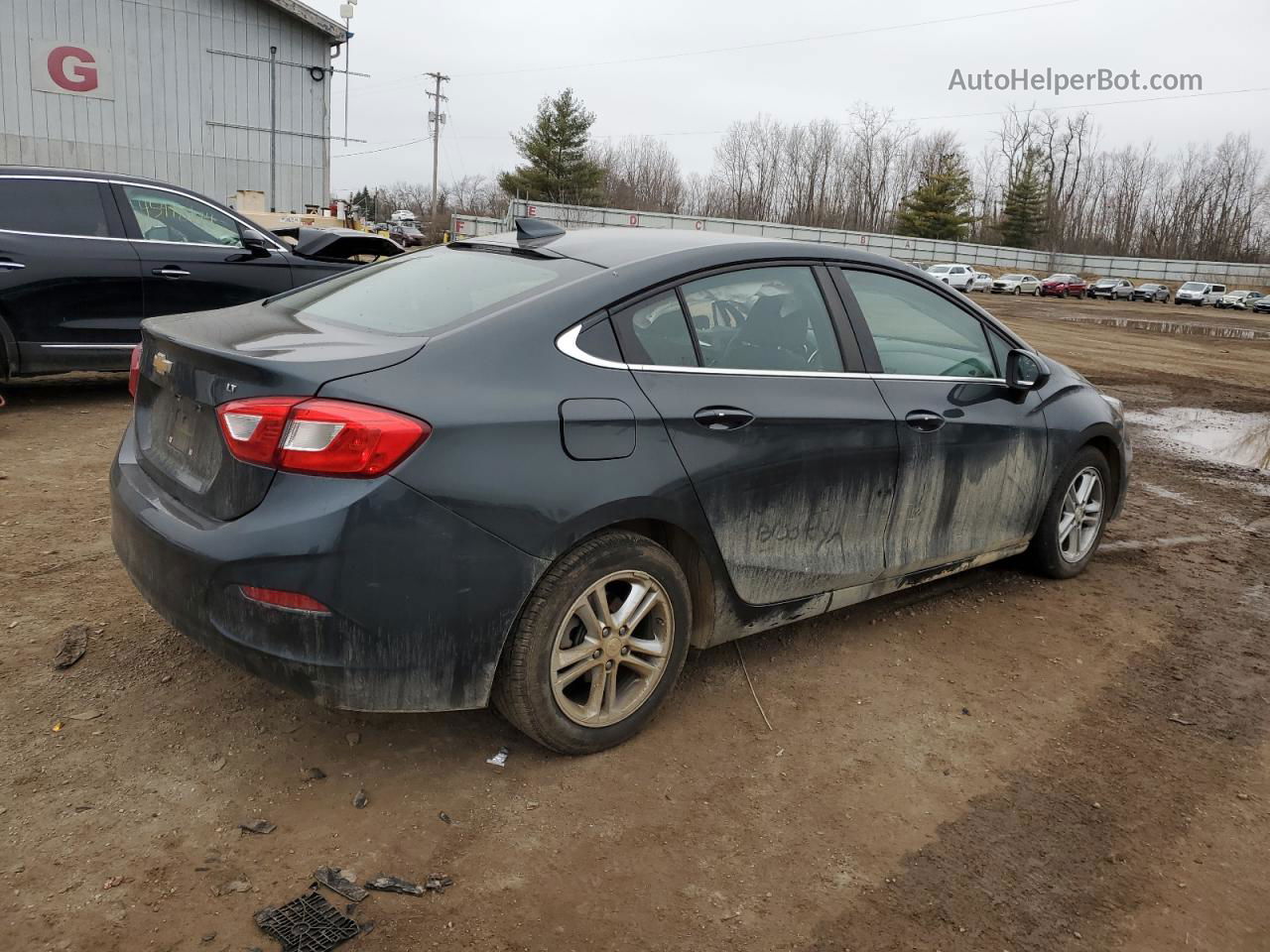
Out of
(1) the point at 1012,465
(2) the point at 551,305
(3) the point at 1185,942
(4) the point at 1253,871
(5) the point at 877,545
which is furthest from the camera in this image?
(1) the point at 1012,465

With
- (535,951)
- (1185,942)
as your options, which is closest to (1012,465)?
(1185,942)

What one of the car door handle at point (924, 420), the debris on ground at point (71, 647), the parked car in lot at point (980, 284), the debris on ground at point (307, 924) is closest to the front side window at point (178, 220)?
the debris on ground at point (71, 647)

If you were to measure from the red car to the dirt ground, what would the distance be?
57651mm

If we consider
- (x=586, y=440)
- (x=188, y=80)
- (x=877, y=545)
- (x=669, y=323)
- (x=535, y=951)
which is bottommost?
(x=535, y=951)

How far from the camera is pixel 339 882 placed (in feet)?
7.79

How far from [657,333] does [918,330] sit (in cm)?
144

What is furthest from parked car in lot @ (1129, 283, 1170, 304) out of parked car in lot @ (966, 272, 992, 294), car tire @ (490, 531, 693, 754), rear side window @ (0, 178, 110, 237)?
car tire @ (490, 531, 693, 754)

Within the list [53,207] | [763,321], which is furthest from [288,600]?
[53,207]

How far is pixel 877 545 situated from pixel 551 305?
5.25 ft

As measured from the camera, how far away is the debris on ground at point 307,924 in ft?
7.06

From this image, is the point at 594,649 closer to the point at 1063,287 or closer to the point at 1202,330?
the point at 1202,330

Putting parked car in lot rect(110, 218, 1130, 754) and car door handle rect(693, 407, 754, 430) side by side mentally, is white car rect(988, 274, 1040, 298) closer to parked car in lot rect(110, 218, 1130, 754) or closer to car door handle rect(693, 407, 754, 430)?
parked car in lot rect(110, 218, 1130, 754)

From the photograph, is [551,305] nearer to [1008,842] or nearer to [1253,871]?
[1008,842]

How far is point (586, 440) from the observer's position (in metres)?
2.72
